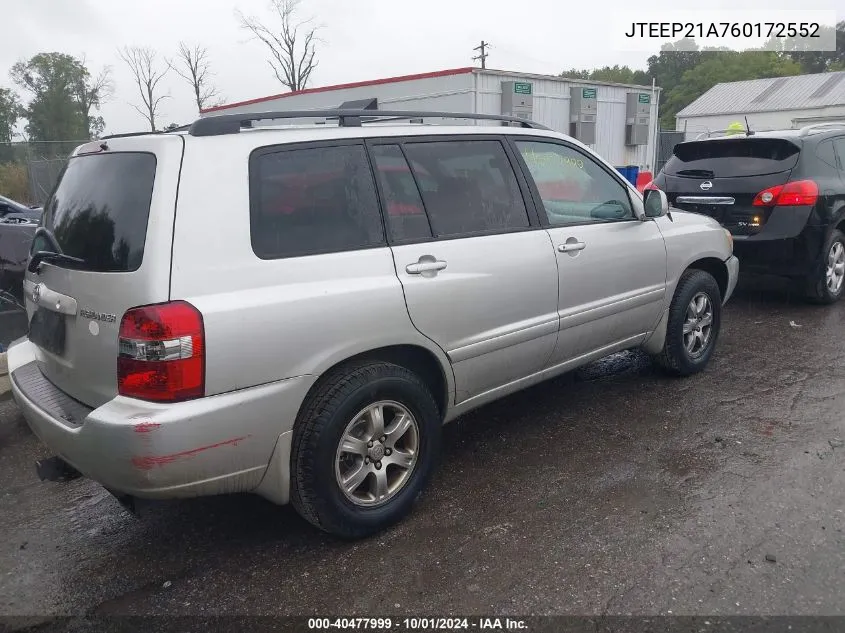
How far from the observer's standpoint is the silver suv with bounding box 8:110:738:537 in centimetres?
242

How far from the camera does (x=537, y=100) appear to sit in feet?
48.4

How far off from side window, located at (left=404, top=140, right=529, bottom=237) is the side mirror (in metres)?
1.11

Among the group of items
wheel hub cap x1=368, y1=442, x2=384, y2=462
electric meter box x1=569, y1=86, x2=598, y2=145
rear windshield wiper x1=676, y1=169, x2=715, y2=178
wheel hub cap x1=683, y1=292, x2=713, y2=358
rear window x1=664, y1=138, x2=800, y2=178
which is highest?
electric meter box x1=569, y1=86, x2=598, y2=145

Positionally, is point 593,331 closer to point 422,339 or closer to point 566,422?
point 566,422

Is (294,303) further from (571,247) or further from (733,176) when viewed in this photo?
(733,176)

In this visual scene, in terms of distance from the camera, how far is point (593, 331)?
3.95m

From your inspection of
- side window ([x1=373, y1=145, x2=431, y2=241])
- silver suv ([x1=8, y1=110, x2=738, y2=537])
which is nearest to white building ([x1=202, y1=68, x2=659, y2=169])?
silver suv ([x1=8, y1=110, x2=738, y2=537])

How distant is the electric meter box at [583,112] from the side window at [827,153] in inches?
361

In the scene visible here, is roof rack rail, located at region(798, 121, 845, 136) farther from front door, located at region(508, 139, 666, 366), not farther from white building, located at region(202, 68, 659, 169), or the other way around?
white building, located at region(202, 68, 659, 169)

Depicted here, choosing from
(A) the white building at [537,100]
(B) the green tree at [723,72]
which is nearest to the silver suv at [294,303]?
(A) the white building at [537,100]

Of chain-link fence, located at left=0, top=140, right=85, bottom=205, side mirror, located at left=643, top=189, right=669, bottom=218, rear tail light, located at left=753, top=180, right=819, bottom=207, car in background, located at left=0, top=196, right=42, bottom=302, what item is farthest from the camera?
chain-link fence, located at left=0, top=140, right=85, bottom=205

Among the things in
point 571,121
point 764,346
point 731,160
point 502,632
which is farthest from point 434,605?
point 571,121

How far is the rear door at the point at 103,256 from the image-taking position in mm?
2436

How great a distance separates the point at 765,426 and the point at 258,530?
293 cm
